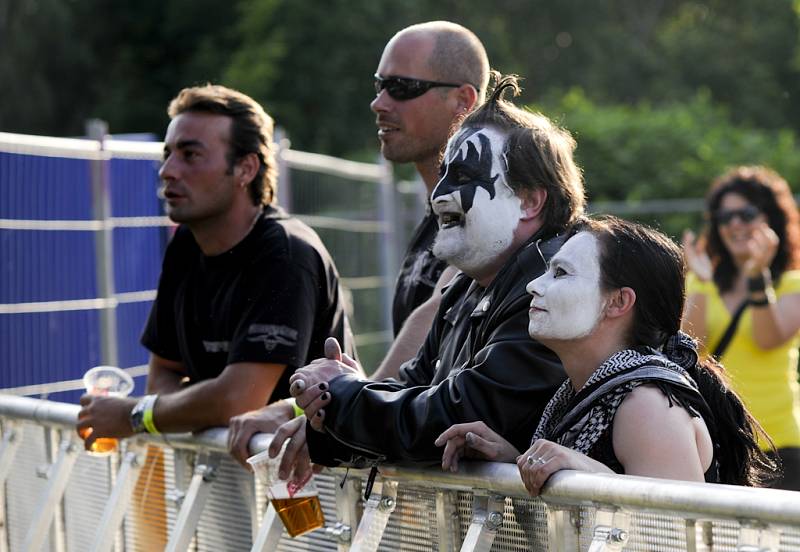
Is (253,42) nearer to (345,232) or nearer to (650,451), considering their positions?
(345,232)

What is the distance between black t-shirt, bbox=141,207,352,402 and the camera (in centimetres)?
471

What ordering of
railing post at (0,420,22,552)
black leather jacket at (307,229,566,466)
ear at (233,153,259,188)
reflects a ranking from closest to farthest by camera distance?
black leather jacket at (307,229,566,466) < railing post at (0,420,22,552) < ear at (233,153,259,188)

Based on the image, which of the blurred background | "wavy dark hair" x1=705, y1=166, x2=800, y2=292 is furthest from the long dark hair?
the blurred background

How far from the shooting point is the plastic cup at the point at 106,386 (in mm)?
4664

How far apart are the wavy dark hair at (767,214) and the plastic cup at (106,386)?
2907 mm

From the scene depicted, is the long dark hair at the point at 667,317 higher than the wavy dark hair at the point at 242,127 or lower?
lower

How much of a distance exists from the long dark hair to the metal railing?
48 centimetres

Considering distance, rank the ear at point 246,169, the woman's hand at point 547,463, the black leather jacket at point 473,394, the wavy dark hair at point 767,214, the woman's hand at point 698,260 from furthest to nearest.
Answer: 1. the wavy dark hair at point 767,214
2. the woman's hand at point 698,260
3. the ear at point 246,169
4. the black leather jacket at point 473,394
5. the woman's hand at point 547,463

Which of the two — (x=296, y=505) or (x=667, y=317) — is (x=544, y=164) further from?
(x=296, y=505)

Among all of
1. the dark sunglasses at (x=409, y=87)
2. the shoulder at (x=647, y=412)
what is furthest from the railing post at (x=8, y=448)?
the shoulder at (x=647, y=412)

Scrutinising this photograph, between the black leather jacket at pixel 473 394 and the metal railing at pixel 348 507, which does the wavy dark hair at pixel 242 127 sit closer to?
the metal railing at pixel 348 507

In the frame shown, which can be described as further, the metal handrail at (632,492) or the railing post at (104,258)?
the railing post at (104,258)

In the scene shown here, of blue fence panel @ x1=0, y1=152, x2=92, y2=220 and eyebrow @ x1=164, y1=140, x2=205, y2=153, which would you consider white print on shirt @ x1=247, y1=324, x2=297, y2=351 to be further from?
blue fence panel @ x1=0, y1=152, x2=92, y2=220

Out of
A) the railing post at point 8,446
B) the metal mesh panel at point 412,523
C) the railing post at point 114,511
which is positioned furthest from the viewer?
the railing post at point 8,446
